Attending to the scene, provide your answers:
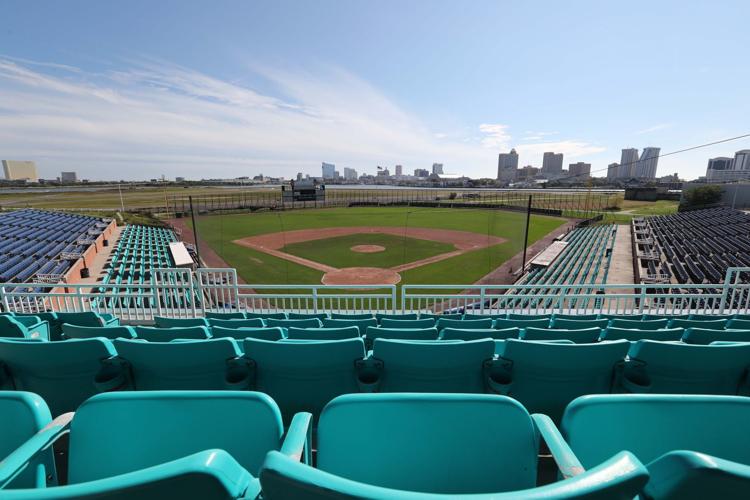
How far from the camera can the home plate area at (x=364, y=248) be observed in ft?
73.0

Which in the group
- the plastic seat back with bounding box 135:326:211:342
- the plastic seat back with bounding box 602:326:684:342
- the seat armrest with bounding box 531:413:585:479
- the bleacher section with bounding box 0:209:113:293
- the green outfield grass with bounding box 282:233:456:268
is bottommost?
the green outfield grass with bounding box 282:233:456:268

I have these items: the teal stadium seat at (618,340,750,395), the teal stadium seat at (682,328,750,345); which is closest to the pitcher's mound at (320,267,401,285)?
the teal stadium seat at (682,328,750,345)

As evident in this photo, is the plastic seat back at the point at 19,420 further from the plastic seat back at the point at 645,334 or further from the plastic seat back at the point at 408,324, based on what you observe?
the plastic seat back at the point at 645,334

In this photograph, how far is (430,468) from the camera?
123 centimetres

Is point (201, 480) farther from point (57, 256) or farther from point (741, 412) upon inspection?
point (57, 256)

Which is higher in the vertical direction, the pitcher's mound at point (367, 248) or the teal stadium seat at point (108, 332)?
the teal stadium seat at point (108, 332)

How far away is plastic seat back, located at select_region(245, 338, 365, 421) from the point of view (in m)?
2.28

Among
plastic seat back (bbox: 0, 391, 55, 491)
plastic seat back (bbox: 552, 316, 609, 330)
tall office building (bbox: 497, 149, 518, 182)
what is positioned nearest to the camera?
plastic seat back (bbox: 0, 391, 55, 491)

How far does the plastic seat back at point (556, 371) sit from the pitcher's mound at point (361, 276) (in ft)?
57.2

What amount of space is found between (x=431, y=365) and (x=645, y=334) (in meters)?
2.80

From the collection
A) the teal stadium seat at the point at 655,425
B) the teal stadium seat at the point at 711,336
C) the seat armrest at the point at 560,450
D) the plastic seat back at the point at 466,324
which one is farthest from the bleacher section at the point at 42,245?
the teal stadium seat at the point at 711,336

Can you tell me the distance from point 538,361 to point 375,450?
156 cm

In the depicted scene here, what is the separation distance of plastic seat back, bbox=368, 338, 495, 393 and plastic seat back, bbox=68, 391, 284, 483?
109 centimetres

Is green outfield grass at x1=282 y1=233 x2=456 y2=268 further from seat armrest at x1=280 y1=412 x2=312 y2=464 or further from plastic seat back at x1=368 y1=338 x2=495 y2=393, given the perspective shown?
seat armrest at x1=280 y1=412 x2=312 y2=464
